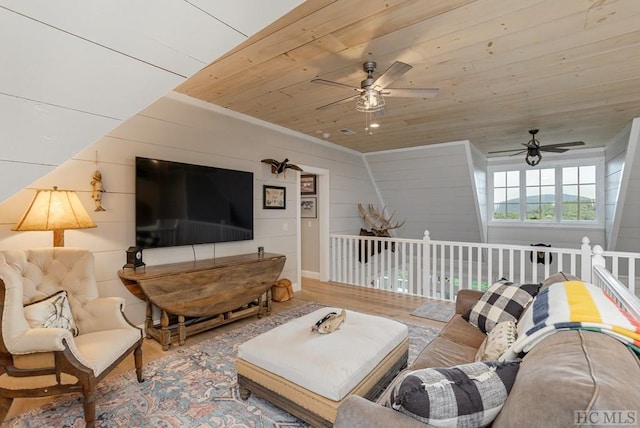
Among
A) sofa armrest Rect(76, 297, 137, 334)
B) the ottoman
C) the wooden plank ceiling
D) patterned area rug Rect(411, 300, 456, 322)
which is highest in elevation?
the wooden plank ceiling

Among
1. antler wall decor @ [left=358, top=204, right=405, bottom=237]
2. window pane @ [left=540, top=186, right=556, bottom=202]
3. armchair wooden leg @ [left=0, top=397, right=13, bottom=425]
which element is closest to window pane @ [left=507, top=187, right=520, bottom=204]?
window pane @ [left=540, top=186, right=556, bottom=202]

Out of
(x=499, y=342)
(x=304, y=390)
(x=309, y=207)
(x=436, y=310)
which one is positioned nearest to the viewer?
(x=499, y=342)

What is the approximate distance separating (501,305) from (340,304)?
7.96ft

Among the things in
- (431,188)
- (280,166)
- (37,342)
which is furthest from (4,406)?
(431,188)

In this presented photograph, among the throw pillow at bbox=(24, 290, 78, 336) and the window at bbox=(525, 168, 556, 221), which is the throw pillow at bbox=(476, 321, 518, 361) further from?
the window at bbox=(525, 168, 556, 221)

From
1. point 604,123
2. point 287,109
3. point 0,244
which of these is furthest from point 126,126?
point 604,123

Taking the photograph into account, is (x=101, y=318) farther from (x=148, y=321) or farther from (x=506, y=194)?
(x=506, y=194)

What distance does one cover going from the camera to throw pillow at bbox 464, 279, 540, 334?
6.14 ft

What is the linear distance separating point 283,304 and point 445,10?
3665 millimetres

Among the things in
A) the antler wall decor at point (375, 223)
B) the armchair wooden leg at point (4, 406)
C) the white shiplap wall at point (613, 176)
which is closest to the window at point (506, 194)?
the white shiplap wall at point (613, 176)

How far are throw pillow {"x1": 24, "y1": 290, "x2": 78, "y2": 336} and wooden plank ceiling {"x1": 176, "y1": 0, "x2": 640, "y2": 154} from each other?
2132 millimetres

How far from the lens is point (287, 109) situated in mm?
3660

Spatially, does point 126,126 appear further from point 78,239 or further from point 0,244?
point 0,244

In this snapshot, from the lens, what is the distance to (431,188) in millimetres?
5824
